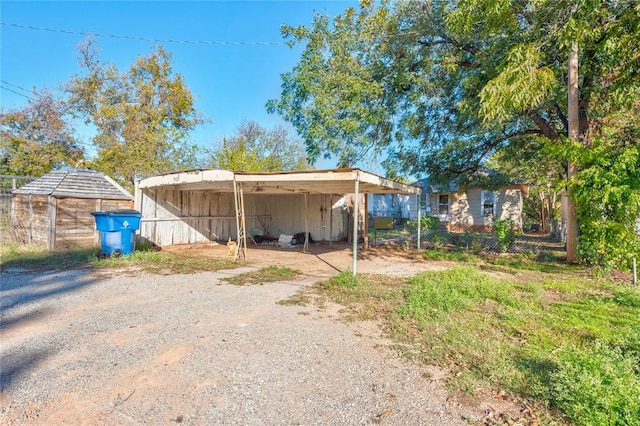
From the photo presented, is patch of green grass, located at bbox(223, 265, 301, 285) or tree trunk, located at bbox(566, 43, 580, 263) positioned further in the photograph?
tree trunk, located at bbox(566, 43, 580, 263)

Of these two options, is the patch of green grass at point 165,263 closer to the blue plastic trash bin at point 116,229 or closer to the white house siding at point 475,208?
the blue plastic trash bin at point 116,229

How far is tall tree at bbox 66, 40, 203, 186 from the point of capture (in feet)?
59.1

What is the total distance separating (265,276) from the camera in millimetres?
7039

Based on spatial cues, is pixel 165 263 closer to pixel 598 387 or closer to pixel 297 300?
pixel 297 300

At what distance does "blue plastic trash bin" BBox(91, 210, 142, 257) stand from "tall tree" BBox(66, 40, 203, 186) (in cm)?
1019

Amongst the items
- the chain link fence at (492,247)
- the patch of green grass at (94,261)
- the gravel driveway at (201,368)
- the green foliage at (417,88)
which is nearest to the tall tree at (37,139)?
the patch of green grass at (94,261)

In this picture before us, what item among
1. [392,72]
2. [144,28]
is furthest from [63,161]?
[392,72]

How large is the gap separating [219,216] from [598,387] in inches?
504

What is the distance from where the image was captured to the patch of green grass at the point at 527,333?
240cm

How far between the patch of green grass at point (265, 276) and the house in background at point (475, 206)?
11112 mm

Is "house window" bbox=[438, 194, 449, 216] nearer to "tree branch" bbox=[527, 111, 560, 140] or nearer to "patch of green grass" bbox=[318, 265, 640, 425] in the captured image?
"tree branch" bbox=[527, 111, 560, 140]

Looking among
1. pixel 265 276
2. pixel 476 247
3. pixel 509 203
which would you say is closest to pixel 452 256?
pixel 476 247

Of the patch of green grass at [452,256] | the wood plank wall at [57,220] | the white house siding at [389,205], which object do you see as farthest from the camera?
the white house siding at [389,205]

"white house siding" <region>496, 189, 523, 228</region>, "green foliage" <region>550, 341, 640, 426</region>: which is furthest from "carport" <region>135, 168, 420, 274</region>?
"white house siding" <region>496, 189, 523, 228</region>
